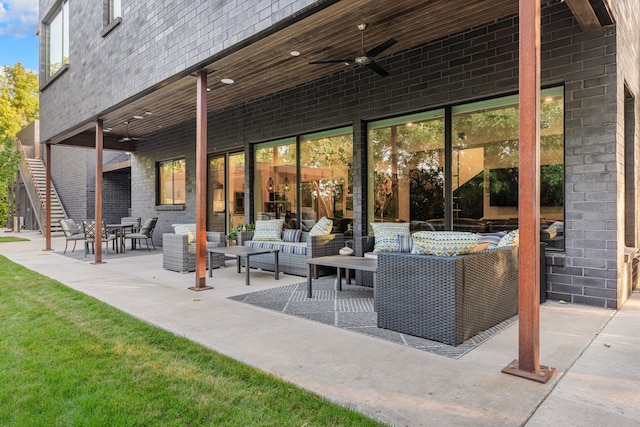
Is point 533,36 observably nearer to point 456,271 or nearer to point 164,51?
point 456,271

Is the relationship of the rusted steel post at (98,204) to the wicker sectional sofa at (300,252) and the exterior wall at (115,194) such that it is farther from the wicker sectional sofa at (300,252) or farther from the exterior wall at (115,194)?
the exterior wall at (115,194)

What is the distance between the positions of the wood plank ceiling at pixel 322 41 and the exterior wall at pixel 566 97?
28 cm

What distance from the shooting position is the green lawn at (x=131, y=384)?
6.55 feet

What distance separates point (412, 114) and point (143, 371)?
5.18 meters

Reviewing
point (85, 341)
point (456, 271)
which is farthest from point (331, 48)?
point (85, 341)

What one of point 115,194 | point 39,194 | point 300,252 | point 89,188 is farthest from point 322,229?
point 39,194

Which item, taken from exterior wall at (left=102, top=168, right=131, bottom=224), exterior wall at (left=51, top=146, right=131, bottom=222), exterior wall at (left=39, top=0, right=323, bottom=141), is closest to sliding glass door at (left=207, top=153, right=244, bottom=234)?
exterior wall at (left=39, top=0, right=323, bottom=141)

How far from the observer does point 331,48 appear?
5508 mm

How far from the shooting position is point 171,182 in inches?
449

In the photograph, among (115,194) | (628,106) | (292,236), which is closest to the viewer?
(628,106)

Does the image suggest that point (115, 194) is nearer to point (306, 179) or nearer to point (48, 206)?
point (48, 206)

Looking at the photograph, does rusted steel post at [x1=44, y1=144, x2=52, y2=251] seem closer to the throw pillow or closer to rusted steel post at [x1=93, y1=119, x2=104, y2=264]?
rusted steel post at [x1=93, y1=119, x2=104, y2=264]

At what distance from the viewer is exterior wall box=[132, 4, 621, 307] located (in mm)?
4258

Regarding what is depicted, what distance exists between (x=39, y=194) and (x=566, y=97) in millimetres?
17582
